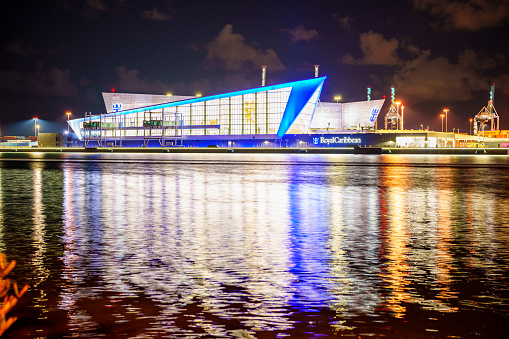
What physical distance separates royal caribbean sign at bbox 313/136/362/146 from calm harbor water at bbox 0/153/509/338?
11275 cm

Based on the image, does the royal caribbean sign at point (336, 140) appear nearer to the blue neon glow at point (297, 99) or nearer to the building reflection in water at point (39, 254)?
the blue neon glow at point (297, 99)

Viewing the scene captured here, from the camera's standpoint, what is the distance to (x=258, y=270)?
7590 mm

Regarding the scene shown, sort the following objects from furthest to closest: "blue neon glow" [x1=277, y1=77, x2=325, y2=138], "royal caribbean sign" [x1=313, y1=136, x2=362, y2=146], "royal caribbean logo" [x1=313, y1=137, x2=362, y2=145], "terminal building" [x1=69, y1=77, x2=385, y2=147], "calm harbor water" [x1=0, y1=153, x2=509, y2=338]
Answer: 1. "royal caribbean logo" [x1=313, y1=137, x2=362, y2=145]
2. "royal caribbean sign" [x1=313, y1=136, x2=362, y2=146]
3. "terminal building" [x1=69, y1=77, x2=385, y2=147]
4. "blue neon glow" [x1=277, y1=77, x2=325, y2=138]
5. "calm harbor water" [x1=0, y1=153, x2=509, y2=338]

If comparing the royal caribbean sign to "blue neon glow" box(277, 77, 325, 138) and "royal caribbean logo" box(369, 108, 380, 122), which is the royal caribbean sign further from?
"royal caribbean logo" box(369, 108, 380, 122)

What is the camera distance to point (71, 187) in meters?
23.4

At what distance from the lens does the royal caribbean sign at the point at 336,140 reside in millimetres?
128625

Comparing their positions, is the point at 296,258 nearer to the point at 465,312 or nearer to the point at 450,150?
the point at 465,312

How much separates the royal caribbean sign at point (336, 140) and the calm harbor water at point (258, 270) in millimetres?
112746

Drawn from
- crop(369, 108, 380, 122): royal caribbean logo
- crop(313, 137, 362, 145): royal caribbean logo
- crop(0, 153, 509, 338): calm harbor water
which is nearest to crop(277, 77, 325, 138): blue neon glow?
crop(313, 137, 362, 145): royal caribbean logo

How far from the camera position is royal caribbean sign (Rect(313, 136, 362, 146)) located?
129 m

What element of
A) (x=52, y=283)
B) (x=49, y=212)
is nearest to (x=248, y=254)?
(x=52, y=283)

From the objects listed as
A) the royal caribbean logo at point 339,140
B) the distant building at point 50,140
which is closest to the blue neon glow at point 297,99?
the royal caribbean logo at point 339,140

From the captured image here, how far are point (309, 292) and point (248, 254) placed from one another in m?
2.58

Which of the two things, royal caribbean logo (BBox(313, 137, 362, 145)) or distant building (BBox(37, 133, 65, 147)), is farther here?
distant building (BBox(37, 133, 65, 147))
